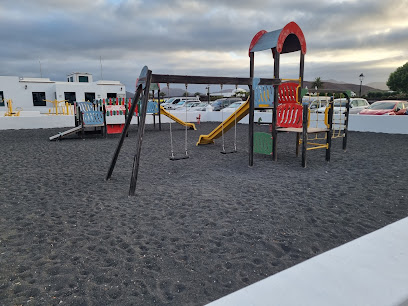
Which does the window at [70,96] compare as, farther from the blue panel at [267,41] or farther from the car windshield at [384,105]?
the blue panel at [267,41]

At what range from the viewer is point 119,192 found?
16.4 ft

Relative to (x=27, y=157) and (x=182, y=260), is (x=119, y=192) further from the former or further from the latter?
(x=27, y=157)

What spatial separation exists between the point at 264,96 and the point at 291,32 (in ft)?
6.20

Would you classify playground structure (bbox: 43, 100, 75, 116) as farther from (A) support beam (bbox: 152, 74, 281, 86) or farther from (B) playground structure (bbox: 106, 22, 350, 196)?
(A) support beam (bbox: 152, 74, 281, 86)

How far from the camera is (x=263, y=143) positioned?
318 inches

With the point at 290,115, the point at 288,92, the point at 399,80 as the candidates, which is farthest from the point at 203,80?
the point at 399,80

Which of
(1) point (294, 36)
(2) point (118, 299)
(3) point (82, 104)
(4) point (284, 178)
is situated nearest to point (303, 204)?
(4) point (284, 178)

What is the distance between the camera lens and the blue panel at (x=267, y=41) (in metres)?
7.67

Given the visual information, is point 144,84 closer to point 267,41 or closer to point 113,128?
point 267,41

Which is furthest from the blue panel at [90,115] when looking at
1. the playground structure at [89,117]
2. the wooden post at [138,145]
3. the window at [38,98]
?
the window at [38,98]

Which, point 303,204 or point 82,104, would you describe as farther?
point 82,104

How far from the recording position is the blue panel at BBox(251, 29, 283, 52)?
7674 millimetres

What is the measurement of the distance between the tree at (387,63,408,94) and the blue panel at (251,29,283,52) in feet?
209

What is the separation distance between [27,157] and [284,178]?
7.02m
